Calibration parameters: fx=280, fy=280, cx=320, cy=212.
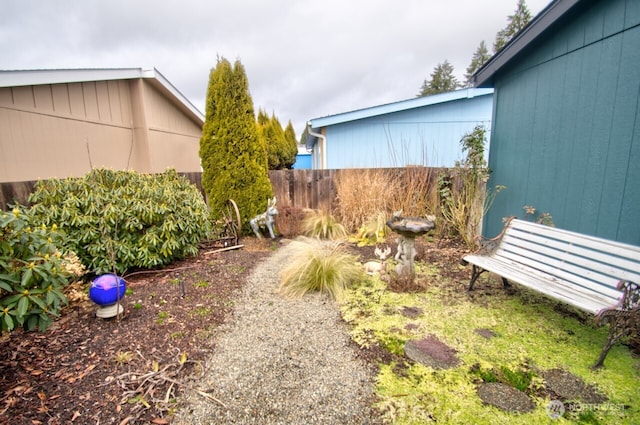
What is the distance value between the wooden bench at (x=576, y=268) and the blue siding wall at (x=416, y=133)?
4920mm

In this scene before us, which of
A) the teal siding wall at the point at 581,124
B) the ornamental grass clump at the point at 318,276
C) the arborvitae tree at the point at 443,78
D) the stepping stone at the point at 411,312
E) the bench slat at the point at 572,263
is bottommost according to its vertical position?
the stepping stone at the point at 411,312

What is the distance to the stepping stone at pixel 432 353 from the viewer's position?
→ 1907 millimetres

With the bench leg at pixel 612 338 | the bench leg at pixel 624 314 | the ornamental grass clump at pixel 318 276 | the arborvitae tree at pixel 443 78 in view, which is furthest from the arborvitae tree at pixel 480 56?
the bench leg at pixel 612 338

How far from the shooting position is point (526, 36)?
344 cm

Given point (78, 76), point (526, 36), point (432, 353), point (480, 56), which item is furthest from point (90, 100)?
point (480, 56)

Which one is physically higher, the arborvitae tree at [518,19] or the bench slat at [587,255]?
the arborvitae tree at [518,19]

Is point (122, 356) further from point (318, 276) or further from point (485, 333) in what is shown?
point (485, 333)

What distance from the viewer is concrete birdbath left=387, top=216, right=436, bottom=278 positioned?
2902mm

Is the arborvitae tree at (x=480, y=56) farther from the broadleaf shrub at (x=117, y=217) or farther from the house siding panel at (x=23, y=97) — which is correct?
the house siding panel at (x=23, y=97)

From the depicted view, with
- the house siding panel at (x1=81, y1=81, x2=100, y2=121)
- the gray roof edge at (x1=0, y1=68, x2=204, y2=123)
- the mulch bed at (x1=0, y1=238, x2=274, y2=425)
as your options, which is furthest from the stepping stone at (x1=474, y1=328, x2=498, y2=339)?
the house siding panel at (x1=81, y1=81, x2=100, y2=121)

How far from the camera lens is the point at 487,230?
464 cm

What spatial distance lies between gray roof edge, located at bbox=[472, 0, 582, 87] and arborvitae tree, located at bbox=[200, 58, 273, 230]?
4074mm

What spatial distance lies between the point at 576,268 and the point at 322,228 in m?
3.72
